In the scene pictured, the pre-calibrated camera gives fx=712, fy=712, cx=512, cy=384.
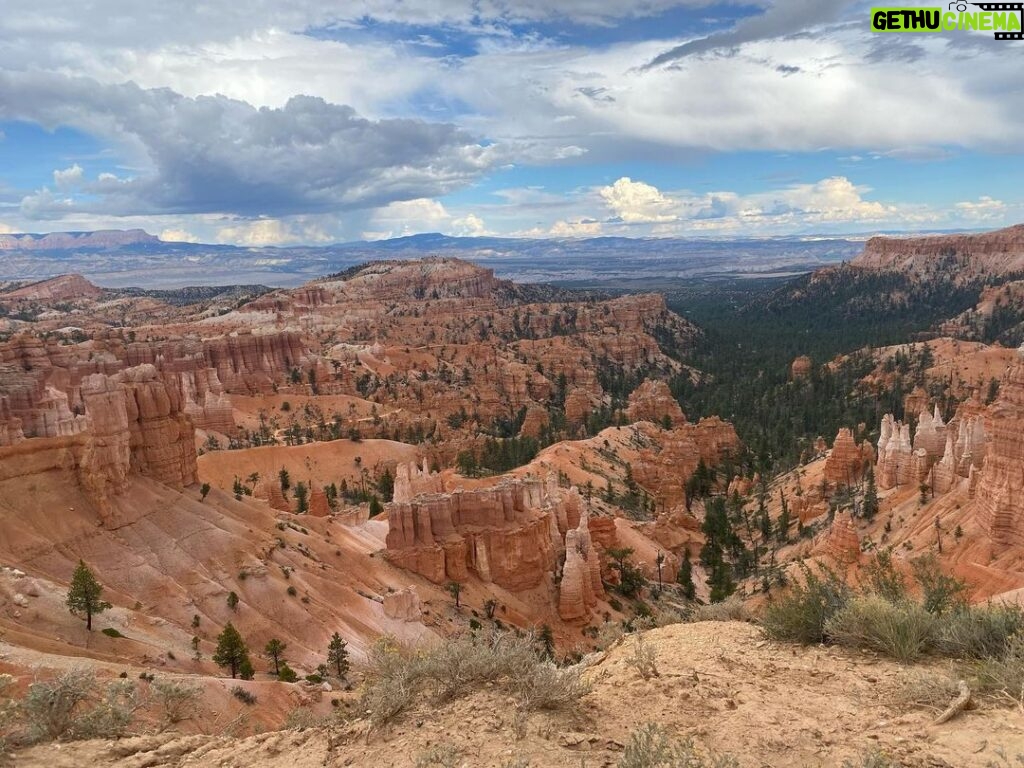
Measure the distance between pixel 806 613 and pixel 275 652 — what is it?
14.4m

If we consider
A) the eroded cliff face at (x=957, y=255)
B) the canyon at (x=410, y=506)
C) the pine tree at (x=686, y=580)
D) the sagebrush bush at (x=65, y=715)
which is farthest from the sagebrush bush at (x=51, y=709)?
the eroded cliff face at (x=957, y=255)

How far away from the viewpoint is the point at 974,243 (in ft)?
583

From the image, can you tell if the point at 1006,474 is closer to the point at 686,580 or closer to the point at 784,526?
the point at 686,580

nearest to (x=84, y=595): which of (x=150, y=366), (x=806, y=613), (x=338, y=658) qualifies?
(x=338, y=658)

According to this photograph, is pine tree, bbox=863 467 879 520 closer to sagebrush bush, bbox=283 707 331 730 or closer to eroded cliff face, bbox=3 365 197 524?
eroded cliff face, bbox=3 365 197 524

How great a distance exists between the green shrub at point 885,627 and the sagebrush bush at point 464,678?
165 inches

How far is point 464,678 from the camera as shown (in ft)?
29.2

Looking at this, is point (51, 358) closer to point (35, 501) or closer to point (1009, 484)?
point (35, 501)

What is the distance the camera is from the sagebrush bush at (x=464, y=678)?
8383mm

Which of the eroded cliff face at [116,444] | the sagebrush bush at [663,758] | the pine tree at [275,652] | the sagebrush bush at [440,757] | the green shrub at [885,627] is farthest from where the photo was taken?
the eroded cliff face at [116,444]

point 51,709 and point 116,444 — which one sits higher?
point 116,444

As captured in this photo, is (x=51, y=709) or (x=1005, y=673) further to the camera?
(x=51, y=709)

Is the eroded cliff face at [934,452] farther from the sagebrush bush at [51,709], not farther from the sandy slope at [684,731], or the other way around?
the sagebrush bush at [51,709]

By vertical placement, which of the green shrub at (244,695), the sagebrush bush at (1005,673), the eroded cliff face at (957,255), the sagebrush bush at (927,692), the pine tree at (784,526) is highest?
the eroded cliff face at (957,255)
